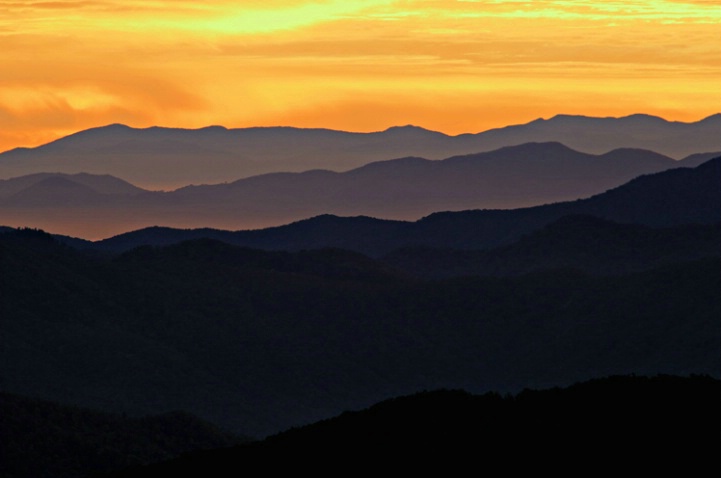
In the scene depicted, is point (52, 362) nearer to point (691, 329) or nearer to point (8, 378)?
point (8, 378)

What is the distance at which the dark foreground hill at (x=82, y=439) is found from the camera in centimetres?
8006

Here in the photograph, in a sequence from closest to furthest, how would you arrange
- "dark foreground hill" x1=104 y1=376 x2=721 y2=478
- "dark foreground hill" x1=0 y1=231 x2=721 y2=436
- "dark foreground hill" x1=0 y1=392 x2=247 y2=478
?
"dark foreground hill" x1=104 y1=376 x2=721 y2=478
"dark foreground hill" x1=0 y1=392 x2=247 y2=478
"dark foreground hill" x1=0 y1=231 x2=721 y2=436

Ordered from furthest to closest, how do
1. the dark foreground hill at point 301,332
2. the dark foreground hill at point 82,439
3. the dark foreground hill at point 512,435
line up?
1. the dark foreground hill at point 301,332
2. the dark foreground hill at point 82,439
3. the dark foreground hill at point 512,435

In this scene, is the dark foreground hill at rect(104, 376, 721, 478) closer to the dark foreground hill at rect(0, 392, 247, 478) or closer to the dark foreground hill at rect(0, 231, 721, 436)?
the dark foreground hill at rect(0, 392, 247, 478)

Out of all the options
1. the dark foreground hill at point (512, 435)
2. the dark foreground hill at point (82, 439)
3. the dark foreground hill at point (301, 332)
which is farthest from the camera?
the dark foreground hill at point (301, 332)

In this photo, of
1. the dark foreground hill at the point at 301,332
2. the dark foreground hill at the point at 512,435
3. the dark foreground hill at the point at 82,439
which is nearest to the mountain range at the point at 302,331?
the dark foreground hill at the point at 301,332

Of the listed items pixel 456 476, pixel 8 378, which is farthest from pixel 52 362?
pixel 456 476

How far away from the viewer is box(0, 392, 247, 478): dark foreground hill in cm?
8006

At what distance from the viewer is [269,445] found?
Result: 54.8m

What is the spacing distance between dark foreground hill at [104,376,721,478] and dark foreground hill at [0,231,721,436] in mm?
73148

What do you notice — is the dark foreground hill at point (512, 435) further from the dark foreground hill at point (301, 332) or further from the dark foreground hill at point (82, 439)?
the dark foreground hill at point (301, 332)

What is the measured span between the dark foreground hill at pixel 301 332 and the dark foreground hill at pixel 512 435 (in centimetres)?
7315

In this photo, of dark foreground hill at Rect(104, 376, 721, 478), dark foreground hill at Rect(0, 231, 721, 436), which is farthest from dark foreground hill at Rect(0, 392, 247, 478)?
dark foreground hill at Rect(0, 231, 721, 436)

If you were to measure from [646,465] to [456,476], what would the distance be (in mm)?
5777
